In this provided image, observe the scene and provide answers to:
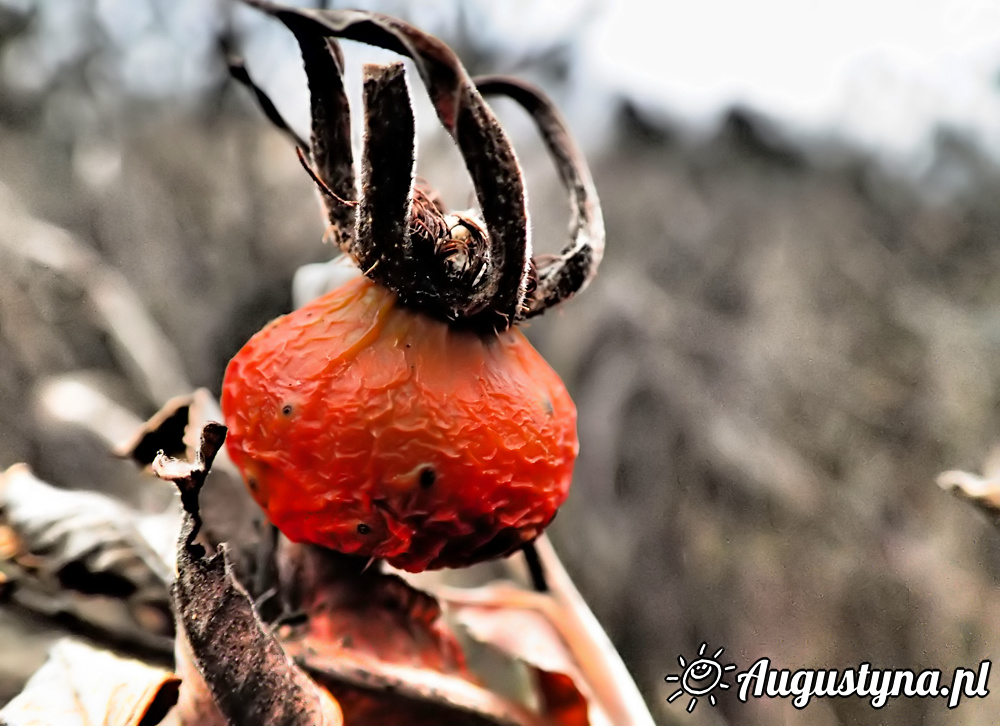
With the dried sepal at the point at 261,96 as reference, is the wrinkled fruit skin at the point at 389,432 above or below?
below

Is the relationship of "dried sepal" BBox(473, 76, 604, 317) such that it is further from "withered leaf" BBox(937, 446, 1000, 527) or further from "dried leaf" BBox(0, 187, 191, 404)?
"dried leaf" BBox(0, 187, 191, 404)

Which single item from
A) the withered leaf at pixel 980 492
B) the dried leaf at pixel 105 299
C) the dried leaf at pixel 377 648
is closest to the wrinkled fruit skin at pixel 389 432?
the dried leaf at pixel 377 648

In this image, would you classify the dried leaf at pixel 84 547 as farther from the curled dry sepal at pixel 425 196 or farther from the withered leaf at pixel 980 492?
the withered leaf at pixel 980 492

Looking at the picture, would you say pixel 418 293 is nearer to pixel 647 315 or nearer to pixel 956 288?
pixel 647 315

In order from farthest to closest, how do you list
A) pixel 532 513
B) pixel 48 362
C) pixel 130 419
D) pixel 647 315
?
pixel 647 315
pixel 48 362
pixel 130 419
pixel 532 513

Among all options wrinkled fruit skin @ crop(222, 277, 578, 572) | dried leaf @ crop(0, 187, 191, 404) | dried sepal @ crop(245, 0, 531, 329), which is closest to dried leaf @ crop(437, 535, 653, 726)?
wrinkled fruit skin @ crop(222, 277, 578, 572)

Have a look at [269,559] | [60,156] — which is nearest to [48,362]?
[60,156]
